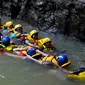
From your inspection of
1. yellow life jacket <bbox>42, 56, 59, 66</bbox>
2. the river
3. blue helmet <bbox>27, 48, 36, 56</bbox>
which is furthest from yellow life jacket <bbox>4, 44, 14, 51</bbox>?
yellow life jacket <bbox>42, 56, 59, 66</bbox>

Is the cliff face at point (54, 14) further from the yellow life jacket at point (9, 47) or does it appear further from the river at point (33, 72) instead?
the yellow life jacket at point (9, 47)

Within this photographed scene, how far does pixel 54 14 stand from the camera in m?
15.8

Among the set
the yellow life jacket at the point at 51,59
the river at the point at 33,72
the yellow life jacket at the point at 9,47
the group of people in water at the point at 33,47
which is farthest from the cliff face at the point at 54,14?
the yellow life jacket at the point at 51,59

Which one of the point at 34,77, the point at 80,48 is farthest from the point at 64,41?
the point at 34,77

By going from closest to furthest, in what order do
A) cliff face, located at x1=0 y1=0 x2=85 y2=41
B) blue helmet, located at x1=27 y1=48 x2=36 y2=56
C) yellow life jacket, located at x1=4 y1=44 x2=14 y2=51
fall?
blue helmet, located at x1=27 y1=48 x2=36 y2=56 → yellow life jacket, located at x1=4 y1=44 x2=14 y2=51 → cliff face, located at x1=0 y1=0 x2=85 y2=41

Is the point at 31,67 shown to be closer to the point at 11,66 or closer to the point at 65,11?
the point at 11,66

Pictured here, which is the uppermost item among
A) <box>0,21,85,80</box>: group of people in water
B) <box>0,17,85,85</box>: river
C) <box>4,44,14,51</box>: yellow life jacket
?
<box>0,21,85,80</box>: group of people in water

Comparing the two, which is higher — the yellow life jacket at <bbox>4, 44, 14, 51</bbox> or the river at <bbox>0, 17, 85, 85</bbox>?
the yellow life jacket at <bbox>4, 44, 14, 51</bbox>

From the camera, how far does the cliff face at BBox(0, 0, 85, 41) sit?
13997 mm

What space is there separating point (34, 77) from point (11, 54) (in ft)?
7.47

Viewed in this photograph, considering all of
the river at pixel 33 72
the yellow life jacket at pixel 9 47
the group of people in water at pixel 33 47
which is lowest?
the river at pixel 33 72

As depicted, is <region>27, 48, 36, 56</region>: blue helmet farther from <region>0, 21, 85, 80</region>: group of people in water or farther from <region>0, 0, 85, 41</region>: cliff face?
<region>0, 0, 85, 41</region>: cliff face

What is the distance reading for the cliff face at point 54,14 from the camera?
1400 centimetres

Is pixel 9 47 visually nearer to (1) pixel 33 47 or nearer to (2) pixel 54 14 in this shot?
(1) pixel 33 47
